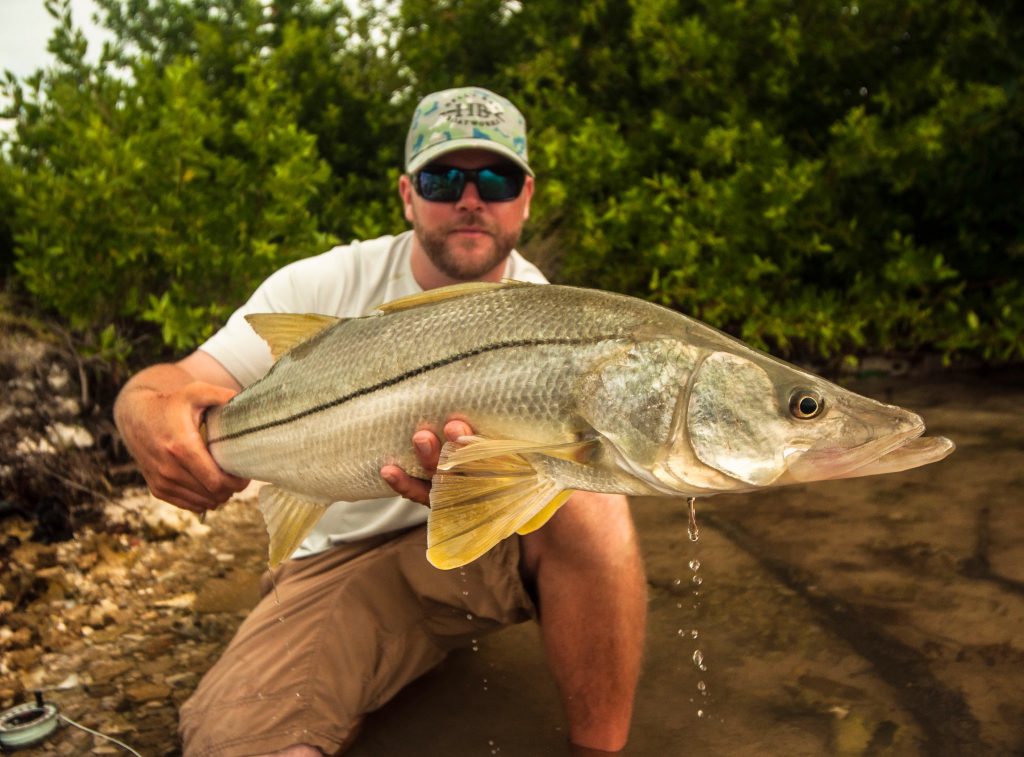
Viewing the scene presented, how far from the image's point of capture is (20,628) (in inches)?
134

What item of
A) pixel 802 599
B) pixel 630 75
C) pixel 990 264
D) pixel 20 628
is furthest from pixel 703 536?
pixel 630 75

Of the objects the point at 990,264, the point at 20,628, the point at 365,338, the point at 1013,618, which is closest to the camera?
the point at 365,338

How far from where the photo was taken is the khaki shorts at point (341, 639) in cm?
252

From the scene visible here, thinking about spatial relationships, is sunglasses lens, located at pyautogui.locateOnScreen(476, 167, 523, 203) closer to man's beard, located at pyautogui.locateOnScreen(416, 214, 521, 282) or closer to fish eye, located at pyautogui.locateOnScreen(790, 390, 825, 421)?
man's beard, located at pyautogui.locateOnScreen(416, 214, 521, 282)

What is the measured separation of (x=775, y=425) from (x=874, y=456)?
188 millimetres

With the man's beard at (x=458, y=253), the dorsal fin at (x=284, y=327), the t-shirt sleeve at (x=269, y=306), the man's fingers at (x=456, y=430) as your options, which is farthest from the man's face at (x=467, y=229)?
the man's fingers at (x=456, y=430)

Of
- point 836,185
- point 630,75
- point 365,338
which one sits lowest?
point 365,338

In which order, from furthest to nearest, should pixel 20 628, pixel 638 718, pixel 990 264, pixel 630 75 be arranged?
1. pixel 630 75
2. pixel 990 264
3. pixel 20 628
4. pixel 638 718

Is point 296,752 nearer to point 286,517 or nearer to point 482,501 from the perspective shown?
point 286,517

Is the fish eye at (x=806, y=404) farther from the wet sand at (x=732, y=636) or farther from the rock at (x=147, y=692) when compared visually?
the rock at (x=147, y=692)

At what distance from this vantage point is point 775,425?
5.71 feet

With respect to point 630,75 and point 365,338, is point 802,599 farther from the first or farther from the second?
point 630,75

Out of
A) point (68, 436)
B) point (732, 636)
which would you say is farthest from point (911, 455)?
point (68, 436)

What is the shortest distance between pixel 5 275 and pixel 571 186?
3.85m
